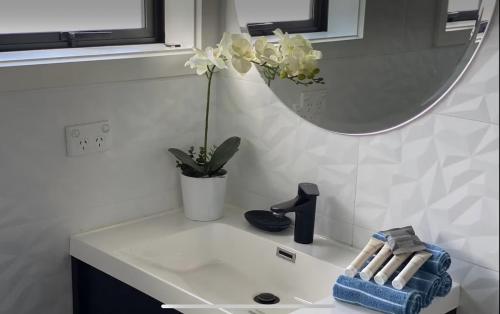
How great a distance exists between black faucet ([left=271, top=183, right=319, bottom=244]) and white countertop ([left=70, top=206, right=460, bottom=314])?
0.03 metres

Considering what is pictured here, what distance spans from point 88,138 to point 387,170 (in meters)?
0.78

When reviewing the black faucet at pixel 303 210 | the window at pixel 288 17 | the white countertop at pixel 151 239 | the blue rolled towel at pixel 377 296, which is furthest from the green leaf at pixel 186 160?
the blue rolled towel at pixel 377 296

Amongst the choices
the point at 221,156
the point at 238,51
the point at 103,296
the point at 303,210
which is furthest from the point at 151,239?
the point at 238,51

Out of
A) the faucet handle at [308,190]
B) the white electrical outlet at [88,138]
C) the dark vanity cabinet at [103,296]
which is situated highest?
the white electrical outlet at [88,138]

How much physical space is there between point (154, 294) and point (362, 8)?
0.84 metres

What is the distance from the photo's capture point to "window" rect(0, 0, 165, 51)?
1772mm

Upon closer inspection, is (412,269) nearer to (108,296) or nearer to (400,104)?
(400,104)

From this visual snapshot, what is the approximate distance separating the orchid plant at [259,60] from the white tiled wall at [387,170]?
0.12m

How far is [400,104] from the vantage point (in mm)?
1584

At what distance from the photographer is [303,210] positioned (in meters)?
1.77

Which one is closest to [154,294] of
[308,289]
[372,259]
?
[308,289]

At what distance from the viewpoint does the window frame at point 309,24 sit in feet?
5.65

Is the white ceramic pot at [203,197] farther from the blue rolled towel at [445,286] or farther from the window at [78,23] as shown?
the blue rolled towel at [445,286]

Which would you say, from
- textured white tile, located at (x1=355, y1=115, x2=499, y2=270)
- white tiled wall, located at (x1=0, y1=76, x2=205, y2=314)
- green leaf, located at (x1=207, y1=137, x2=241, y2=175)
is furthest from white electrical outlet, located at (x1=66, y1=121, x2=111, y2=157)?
textured white tile, located at (x1=355, y1=115, x2=499, y2=270)
